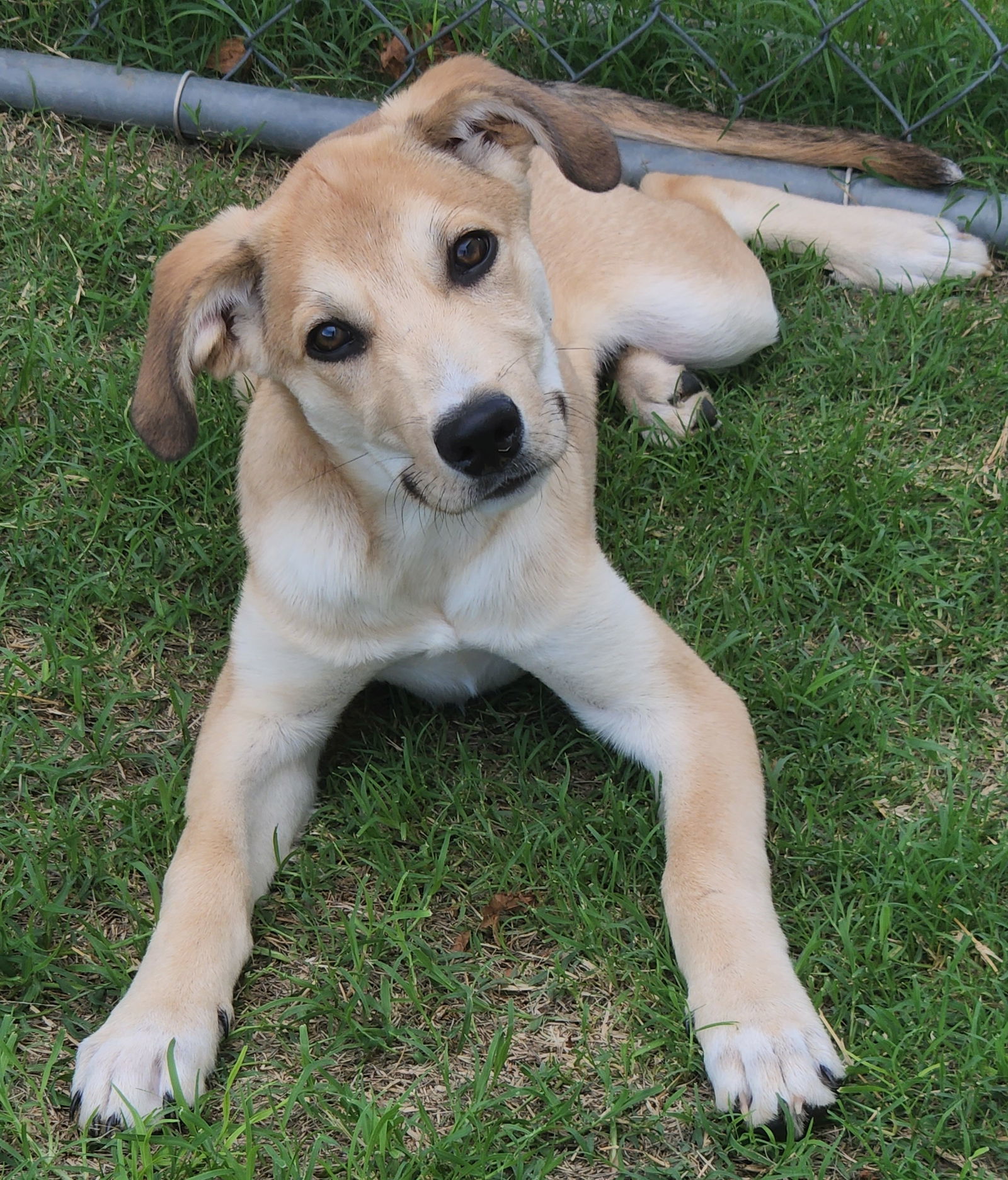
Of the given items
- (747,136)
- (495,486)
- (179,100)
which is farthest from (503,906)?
(179,100)

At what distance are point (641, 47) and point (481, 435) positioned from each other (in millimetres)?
→ 3223

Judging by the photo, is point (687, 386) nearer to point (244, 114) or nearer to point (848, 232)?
point (848, 232)

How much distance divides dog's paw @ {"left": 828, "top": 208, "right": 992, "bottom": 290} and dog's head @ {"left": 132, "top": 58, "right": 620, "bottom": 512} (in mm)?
1879

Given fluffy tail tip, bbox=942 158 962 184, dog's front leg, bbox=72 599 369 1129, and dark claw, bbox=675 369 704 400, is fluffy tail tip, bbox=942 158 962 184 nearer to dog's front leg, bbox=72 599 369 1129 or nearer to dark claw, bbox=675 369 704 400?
dark claw, bbox=675 369 704 400

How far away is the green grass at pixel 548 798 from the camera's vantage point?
9.04 ft

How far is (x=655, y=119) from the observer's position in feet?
16.9

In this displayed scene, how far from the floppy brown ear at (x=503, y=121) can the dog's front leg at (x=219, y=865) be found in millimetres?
1327

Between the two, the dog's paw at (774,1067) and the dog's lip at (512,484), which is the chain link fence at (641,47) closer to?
the dog's lip at (512,484)

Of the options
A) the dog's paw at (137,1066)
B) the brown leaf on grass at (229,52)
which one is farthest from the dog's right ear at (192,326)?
the brown leaf on grass at (229,52)

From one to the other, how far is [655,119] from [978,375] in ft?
5.43

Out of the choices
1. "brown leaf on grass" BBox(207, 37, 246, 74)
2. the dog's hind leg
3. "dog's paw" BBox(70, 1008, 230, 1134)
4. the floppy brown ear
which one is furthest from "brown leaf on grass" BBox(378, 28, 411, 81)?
"dog's paw" BBox(70, 1008, 230, 1134)

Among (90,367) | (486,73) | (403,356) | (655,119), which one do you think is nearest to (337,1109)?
(403,356)

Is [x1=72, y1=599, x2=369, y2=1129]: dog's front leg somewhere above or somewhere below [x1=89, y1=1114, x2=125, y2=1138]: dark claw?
above

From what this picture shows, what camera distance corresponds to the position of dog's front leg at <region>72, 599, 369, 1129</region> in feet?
9.10
